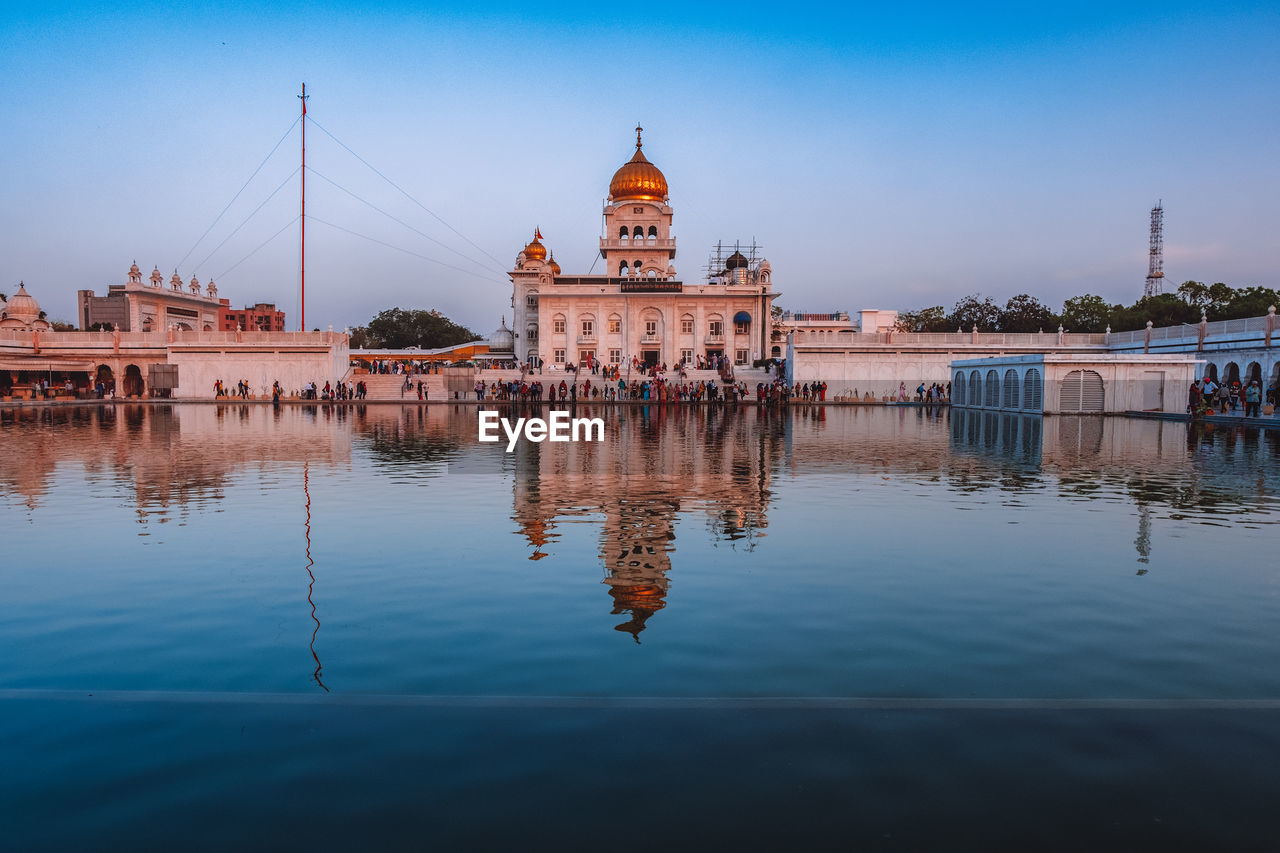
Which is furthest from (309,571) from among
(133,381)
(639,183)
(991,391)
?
(639,183)

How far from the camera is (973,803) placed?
11.6 ft

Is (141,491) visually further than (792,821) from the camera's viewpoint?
Yes

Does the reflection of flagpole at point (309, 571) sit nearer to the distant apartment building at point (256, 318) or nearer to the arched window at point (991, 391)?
the arched window at point (991, 391)

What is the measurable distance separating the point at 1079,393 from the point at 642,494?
27.4 meters

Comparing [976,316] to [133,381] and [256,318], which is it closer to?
[133,381]

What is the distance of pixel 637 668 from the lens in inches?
199

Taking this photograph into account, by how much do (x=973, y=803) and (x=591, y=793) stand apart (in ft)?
5.30

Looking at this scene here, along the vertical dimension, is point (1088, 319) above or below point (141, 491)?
above

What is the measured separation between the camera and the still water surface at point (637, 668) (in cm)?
350

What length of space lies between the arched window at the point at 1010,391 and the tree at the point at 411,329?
2609 inches

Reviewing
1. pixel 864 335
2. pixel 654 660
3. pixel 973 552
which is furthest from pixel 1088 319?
pixel 654 660

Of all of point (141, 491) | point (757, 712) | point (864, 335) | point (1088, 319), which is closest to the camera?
point (757, 712)

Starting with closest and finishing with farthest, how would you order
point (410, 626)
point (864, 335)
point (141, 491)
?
point (410, 626)
point (141, 491)
point (864, 335)

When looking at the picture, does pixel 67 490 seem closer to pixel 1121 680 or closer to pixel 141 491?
pixel 141 491
